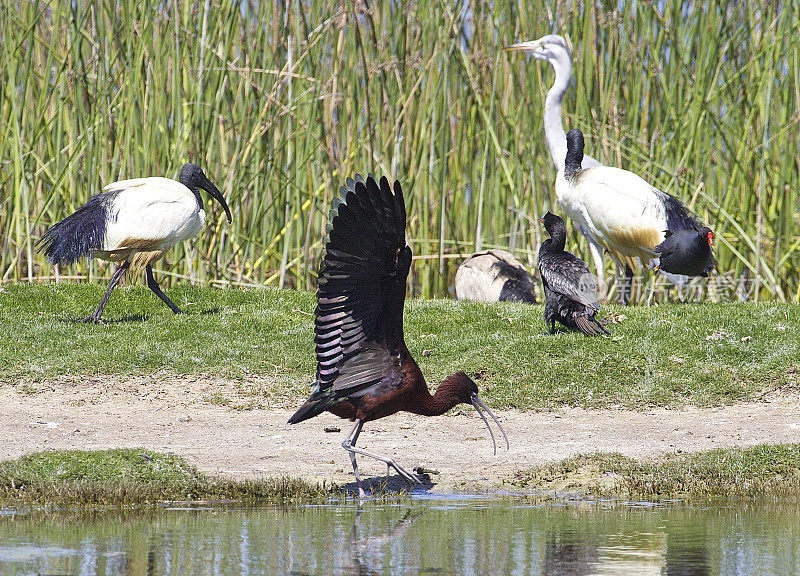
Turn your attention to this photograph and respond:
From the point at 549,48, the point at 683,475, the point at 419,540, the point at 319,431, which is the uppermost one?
the point at 549,48

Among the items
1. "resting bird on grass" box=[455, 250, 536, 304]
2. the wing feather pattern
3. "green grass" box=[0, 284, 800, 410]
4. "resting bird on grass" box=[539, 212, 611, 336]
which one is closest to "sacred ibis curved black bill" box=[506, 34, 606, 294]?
"resting bird on grass" box=[455, 250, 536, 304]

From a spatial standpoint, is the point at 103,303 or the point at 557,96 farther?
the point at 557,96

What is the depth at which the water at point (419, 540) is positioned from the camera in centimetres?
408

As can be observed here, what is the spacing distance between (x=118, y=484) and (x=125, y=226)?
443cm

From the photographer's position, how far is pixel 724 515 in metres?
5.21

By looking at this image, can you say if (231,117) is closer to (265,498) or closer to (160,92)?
(160,92)

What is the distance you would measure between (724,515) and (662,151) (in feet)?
23.4

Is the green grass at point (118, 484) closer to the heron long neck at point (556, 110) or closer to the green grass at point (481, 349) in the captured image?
the green grass at point (481, 349)

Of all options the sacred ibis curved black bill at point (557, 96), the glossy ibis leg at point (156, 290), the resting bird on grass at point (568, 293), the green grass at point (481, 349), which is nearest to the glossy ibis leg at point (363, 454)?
the green grass at point (481, 349)

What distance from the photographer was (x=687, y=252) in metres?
9.52

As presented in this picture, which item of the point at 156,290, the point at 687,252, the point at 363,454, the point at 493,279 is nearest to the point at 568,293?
the point at 687,252

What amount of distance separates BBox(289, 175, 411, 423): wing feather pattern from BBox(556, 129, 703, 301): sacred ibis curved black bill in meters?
5.30

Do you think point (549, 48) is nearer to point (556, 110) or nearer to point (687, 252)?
point (556, 110)

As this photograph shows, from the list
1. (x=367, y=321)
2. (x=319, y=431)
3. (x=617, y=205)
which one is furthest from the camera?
(x=617, y=205)
